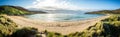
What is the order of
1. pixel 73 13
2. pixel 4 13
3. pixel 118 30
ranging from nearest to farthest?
pixel 118 30 < pixel 4 13 < pixel 73 13

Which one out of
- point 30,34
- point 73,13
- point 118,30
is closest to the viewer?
point 30,34

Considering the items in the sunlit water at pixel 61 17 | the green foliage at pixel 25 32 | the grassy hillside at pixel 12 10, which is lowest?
the green foliage at pixel 25 32

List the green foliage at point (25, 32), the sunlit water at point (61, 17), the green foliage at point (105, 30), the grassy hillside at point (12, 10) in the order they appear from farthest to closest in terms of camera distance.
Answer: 1. the sunlit water at point (61, 17)
2. the grassy hillside at point (12, 10)
3. the green foliage at point (105, 30)
4. the green foliage at point (25, 32)

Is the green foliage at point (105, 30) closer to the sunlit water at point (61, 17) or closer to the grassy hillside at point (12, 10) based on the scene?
the sunlit water at point (61, 17)

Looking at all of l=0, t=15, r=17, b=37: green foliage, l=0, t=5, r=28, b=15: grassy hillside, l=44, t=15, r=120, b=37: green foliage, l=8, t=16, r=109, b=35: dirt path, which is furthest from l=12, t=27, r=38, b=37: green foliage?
l=0, t=5, r=28, b=15: grassy hillside

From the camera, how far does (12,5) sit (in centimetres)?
516

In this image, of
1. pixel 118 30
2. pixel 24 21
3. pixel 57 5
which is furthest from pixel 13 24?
pixel 118 30

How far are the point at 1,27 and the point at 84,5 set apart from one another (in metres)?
2.43

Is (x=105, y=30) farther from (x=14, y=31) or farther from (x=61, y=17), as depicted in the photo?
(x=14, y=31)

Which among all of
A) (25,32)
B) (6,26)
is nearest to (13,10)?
(6,26)

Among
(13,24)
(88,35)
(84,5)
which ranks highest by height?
(84,5)

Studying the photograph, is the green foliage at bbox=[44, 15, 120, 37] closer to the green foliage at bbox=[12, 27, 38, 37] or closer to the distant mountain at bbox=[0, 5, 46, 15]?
the green foliage at bbox=[12, 27, 38, 37]

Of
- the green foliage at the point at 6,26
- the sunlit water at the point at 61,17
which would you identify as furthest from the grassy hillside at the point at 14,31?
the sunlit water at the point at 61,17

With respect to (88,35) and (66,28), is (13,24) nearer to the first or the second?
(66,28)
